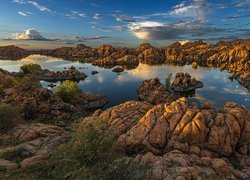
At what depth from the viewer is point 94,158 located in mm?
25250

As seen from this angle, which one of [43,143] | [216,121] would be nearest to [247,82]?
[216,121]

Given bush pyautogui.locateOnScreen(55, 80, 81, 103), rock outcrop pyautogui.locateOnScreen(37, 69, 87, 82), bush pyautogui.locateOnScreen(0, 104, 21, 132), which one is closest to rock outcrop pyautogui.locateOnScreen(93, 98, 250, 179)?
bush pyautogui.locateOnScreen(0, 104, 21, 132)

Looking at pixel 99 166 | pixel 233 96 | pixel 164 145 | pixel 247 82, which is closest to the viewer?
pixel 99 166

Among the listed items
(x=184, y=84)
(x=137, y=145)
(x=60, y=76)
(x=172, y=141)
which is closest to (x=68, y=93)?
(x=137, y=145)

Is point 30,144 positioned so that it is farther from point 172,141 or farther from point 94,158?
point 172,141

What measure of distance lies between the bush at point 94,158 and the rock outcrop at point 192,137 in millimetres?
5905

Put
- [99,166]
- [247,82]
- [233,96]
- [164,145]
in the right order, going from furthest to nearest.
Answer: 1. [247,82]
2. [233,96]
3. [164,145]
4. [99,166]

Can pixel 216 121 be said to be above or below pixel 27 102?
above

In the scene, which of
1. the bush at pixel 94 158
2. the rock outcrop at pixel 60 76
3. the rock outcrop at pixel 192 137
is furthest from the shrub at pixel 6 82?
the rock outcrop at pixel 60 76

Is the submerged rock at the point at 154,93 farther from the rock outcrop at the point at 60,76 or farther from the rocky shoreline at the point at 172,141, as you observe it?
the rock outcrop at the point at 60,76

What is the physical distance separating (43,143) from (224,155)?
27231 mm

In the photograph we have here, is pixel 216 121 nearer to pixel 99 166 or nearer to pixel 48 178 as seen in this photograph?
pixel 99 166

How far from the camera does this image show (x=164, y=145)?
3612 centimetres

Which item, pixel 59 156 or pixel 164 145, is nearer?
pixel 59 156
